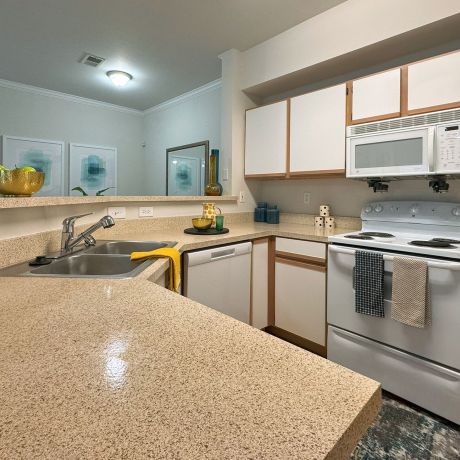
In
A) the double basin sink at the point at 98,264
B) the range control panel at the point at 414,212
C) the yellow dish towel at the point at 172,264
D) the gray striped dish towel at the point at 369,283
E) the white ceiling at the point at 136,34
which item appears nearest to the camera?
the double basin sink at the point at 98,264

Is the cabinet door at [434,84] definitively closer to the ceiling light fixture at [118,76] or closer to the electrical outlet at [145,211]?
the electrical outlet at [145,211]

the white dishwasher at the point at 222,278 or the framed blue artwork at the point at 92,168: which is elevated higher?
the framed blue artwork at the point at 92,168

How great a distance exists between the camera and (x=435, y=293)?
59.1 inches

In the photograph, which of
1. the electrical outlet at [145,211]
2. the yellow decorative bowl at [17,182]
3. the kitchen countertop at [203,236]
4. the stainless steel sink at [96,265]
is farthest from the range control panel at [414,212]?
the yellow decorative bowl at [17,182]

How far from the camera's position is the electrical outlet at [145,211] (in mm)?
2301

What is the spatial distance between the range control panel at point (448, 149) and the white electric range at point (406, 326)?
0.30m

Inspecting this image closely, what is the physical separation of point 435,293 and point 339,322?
1.86ft

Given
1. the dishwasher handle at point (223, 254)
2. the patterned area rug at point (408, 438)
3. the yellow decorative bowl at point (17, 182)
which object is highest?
the yellow decorative bowl at point (17, 182)

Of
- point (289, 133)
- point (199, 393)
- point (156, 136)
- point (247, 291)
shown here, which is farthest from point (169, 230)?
point (156, 136)

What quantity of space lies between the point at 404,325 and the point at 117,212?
1901mm

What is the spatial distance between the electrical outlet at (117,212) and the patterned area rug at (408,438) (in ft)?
6.18

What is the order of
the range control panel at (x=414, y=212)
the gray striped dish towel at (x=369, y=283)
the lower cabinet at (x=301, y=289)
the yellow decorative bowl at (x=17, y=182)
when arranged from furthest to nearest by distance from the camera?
1. the lower cabinet at (x=301, y=289)
2. the range control panel at (x=414, y=212)
3. the gray striped dish towel at (x=369, y=283)
4. the yellow decorative bowl at (x=17, y=182)

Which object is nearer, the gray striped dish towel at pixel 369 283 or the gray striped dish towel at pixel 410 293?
the gray striped dish towel at pixel 410 293

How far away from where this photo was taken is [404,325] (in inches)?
63.4
